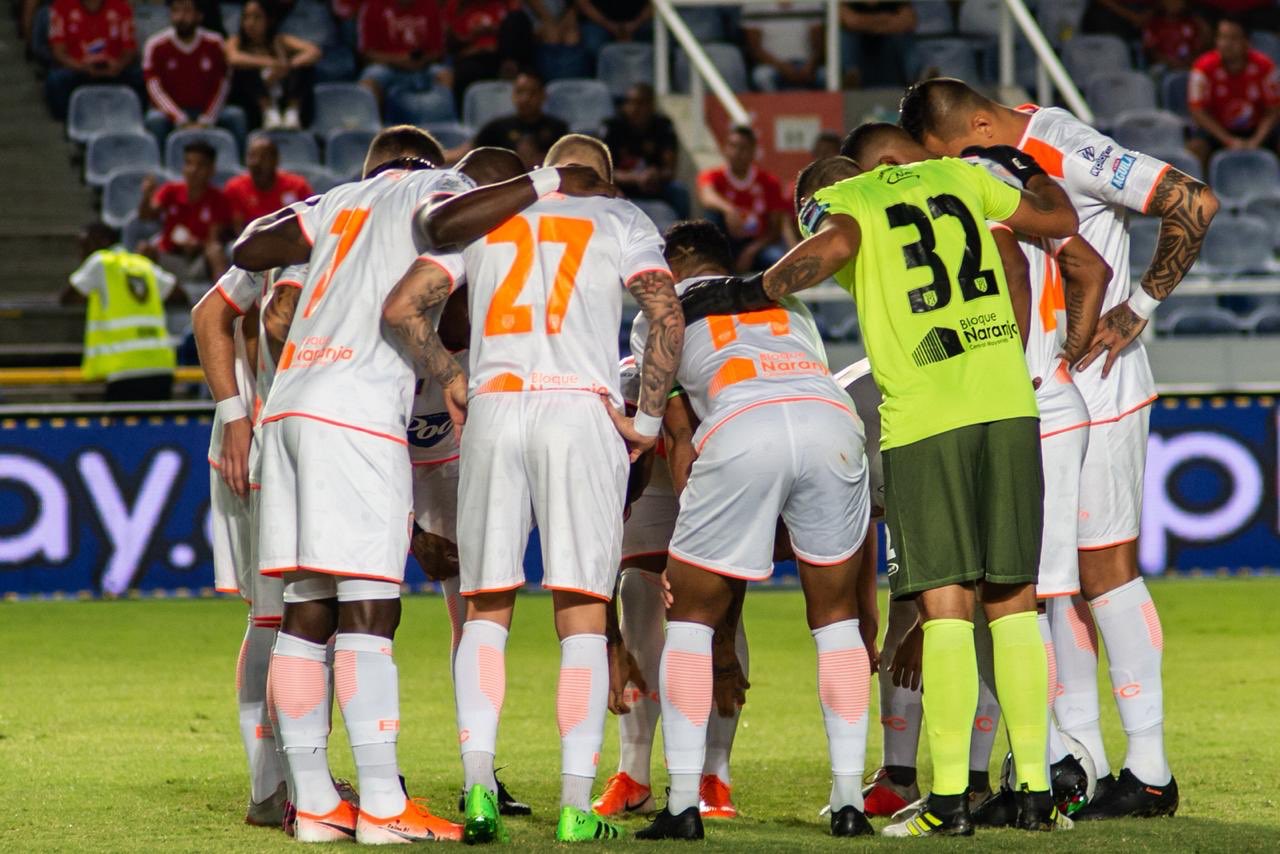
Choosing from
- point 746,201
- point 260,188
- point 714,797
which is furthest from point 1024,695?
point 746,201

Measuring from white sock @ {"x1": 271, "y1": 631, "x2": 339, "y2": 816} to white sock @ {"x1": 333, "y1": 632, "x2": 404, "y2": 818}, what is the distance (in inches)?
3.8

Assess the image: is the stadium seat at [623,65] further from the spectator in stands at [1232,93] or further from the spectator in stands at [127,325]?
the spectator in stands at [127,325]

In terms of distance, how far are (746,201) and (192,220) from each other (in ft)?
13.7

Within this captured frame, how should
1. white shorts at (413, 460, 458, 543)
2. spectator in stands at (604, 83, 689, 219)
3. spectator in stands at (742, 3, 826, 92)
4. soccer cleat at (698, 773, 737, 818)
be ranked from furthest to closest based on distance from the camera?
spectator in stands at (742, 3, 826, 92) → spectator in stands at (604, 83, 689, 219) → white shorts at (413, 460, 458, 543) → soccer cleat at (698, 773, 737, 818)

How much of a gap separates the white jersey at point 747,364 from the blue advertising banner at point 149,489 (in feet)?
20.8

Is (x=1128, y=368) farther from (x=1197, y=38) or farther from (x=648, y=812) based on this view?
(x=1197, y=38)

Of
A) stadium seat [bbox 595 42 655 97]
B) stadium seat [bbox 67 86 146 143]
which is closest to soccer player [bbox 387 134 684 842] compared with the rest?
stadium seat [bbox 67 86 146 143]

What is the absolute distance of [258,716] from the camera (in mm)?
5754

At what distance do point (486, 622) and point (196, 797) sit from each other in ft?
4.69

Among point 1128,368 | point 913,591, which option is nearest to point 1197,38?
point 1128,368

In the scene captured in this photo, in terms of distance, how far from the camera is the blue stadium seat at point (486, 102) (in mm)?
15492

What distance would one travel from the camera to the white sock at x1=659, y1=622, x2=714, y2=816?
5215 millimetres

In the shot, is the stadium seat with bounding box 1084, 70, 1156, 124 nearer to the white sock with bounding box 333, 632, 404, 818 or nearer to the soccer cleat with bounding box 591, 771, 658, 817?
the soccer cleat with bounding box 591, 771, 658, 817

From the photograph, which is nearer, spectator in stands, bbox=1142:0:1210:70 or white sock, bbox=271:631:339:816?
white sock, bbox=271:631:339:816
